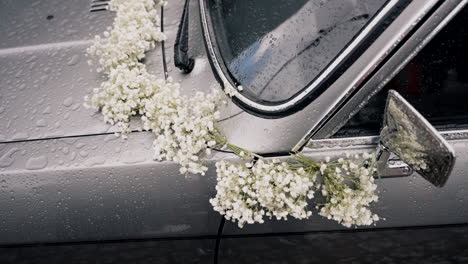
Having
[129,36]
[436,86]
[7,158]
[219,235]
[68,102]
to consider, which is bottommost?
[219,235]

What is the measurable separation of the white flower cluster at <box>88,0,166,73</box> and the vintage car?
0.07 meters

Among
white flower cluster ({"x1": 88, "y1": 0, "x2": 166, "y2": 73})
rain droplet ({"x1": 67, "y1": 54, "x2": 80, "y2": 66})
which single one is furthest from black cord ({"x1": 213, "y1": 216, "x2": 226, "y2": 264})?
rain droplet ({"x1": 67, "y1": 54, "x2": 80, "y2": 66})

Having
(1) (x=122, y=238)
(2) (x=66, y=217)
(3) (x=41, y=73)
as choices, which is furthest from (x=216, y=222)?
(3) (x=41, y=73)

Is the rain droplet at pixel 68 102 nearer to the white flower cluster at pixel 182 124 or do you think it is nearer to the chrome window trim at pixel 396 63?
the white flower cluster at pixel 182 124

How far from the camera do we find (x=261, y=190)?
1.65 meters

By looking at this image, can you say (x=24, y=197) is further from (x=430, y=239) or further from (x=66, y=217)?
(x=430, y=239)

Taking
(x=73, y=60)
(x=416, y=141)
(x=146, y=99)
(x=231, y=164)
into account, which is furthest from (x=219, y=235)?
(x=73, y=60)

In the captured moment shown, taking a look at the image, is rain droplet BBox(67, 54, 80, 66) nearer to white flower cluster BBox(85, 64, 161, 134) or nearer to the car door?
white flower cluster BBox(85, 64, 161, 134)

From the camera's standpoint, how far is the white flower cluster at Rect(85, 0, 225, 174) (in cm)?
177

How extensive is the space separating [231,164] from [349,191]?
41cm

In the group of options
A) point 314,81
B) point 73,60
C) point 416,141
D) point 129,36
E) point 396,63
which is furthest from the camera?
point 73,60

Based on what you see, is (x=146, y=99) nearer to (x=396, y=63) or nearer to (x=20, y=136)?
(x=20, y=136)

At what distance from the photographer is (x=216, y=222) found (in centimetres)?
186

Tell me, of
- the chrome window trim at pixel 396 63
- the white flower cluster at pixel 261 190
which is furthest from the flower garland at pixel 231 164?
the chrome window trim at pixel 396 63
